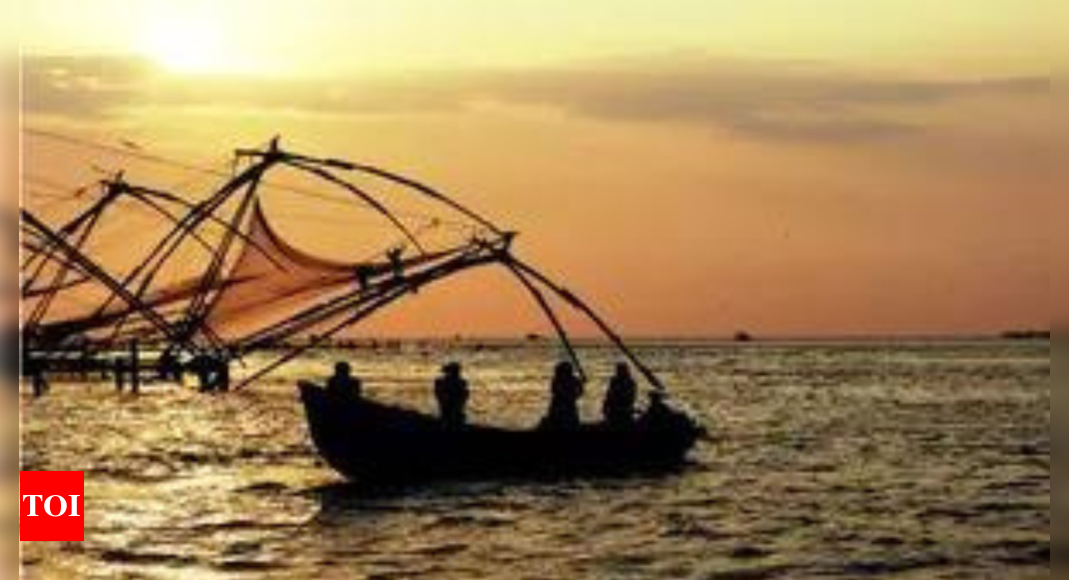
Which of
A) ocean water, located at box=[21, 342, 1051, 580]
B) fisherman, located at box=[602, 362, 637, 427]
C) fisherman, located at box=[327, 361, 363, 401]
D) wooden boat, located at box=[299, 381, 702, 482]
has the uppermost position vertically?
fisherman, located at box=[327, 361, 363, 401]

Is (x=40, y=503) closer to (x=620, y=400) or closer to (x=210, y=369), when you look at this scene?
(x=620, y=400)

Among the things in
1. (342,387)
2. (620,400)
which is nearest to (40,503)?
(342,387)

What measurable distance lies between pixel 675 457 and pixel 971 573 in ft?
30.6

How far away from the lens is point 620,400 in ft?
79.3

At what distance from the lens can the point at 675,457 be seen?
2548cm

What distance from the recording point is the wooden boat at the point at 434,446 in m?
21.6

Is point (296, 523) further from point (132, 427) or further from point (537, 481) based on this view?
point (132, 427)

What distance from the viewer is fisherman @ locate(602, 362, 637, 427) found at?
24.1 m

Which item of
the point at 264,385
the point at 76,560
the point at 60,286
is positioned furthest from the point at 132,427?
the point at 264,385

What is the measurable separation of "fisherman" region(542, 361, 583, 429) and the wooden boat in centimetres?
13

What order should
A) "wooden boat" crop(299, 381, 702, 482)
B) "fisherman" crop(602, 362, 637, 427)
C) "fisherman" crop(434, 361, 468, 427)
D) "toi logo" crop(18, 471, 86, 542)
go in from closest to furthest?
"toi logo" crop(18, 471, 86, 542), "wooden boat" crop(299, 381, 702, 482), "fisherman" crop(434, 361, 468, 427), "fisherman" crop(602, 362, 637, 427)

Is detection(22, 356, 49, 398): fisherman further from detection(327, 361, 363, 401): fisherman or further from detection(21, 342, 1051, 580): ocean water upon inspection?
detection(327, 361, 363, 401): fisherman

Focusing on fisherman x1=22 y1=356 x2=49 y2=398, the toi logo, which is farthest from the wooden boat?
the toi logo

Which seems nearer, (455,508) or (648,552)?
(648,552)
